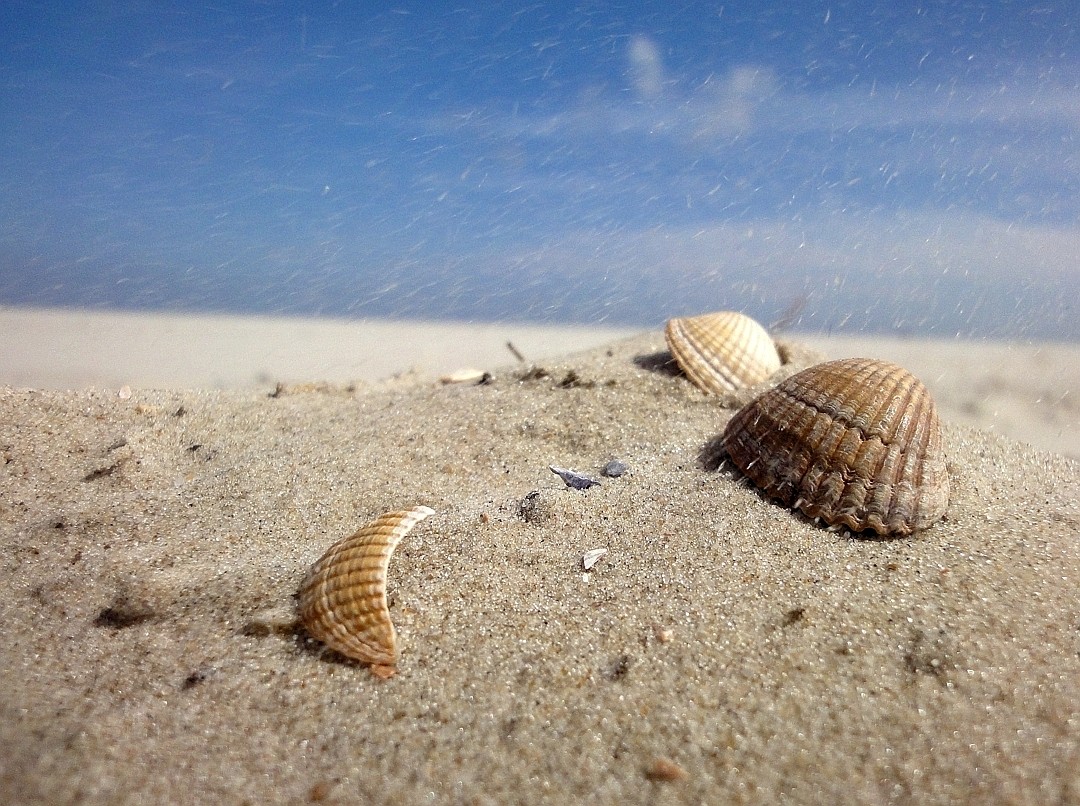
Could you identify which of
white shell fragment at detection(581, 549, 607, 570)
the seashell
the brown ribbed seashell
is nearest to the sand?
white shell fragment at detection(581, 549, 607, 570)

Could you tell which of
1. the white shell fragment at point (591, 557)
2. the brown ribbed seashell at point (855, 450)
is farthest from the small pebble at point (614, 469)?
the white shell fragment at point (591, 557)

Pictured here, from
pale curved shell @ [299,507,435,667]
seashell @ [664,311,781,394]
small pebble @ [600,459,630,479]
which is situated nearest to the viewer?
pale curved shell @ [299,507,435,667]

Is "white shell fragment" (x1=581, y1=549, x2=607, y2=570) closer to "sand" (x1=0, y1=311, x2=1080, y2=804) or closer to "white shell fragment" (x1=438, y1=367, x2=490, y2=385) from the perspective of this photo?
"sand" (x1=0, y1=311, x2=1080, y2=804)

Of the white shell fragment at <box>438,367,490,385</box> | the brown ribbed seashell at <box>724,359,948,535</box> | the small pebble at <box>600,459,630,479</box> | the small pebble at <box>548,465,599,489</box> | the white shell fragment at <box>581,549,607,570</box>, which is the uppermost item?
the brown ribbed seashell at <box>724,359,948,535</box>

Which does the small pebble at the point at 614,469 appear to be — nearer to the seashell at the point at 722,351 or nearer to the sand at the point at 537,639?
the sand at the point at 537,639

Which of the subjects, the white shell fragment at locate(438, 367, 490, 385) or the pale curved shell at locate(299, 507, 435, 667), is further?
the white shell fragment at locate(438, 367, 490, 385)

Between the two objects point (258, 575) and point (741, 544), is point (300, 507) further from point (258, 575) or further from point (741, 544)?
point (741, 544)

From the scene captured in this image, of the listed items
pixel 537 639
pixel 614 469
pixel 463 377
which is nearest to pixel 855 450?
pixel 614 469
